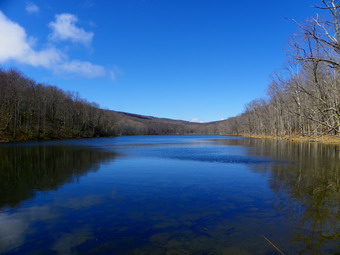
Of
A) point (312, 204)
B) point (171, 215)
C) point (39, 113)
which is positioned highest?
point (39, 113)

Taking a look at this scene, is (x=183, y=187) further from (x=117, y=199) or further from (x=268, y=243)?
(x=268, y=243)

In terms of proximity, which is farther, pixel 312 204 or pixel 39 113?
pixel 39 113

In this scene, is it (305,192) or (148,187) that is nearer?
(305,192)

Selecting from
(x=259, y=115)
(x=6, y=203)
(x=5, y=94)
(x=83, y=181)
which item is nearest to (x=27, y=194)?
(x=6, y=203)

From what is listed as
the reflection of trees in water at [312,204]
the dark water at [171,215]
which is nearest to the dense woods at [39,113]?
the dark water at [171,215]

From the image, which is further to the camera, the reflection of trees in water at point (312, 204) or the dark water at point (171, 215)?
the reflection of trees in water at point (312, 204)

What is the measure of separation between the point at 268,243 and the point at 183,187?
241 inches

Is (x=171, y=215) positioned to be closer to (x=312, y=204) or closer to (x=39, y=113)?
(x=312, y=204)

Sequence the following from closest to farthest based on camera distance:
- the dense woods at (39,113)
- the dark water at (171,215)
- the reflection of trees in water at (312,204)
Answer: the dark water at (171,215) < the reflection of trees in water at (312,204) < the dense woods at (39,113)

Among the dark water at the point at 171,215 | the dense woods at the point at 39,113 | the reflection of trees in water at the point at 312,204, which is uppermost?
the dense woods at the point at 39,113

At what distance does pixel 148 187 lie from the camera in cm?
1146

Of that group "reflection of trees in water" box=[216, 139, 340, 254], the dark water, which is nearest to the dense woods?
the dark water

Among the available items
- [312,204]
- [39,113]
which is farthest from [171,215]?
[39,113]

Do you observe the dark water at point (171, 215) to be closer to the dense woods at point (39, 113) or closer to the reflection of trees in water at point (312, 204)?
the reflection of trees in water at point (312, 204)
